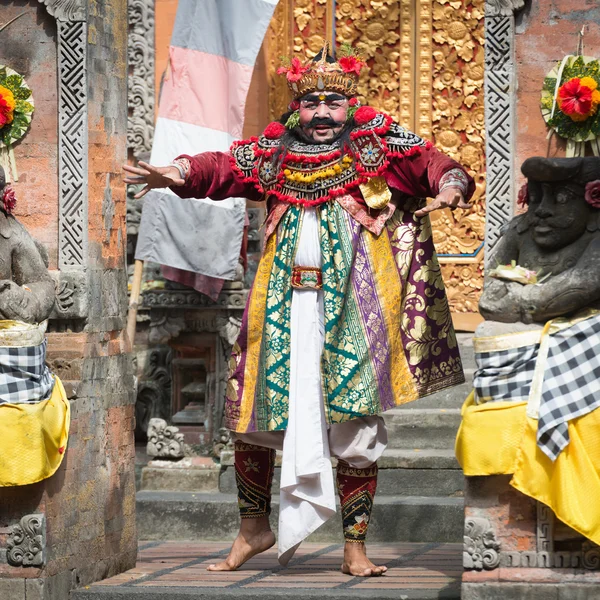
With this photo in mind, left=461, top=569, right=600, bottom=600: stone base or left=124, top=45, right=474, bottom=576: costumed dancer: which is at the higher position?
left=124, top=45, right=474, bottom=576: costumed dancer

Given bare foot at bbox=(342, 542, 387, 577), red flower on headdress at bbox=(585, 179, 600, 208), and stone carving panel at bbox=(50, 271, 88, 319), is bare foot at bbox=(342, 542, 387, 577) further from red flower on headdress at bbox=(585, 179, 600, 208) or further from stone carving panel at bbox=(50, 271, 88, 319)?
red flower on headdress at bbox=(585, 179, 600, 208)

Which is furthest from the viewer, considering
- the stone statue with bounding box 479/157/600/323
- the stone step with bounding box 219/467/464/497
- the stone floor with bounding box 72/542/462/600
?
the stone step with bounding box 219/467/464/497

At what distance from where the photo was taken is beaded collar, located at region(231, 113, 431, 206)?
298 inches

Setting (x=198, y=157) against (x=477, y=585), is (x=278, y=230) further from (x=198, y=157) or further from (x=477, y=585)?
(x=477, y=585)

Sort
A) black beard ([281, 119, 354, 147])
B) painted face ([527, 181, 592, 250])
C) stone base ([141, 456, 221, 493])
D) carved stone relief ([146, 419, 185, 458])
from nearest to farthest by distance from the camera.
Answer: painted face ([527, 181, 592, 250]) < black beard ([281, 119, 354, 147]) < stone base ([141, 456, 221, 493]) < carved stone relief ([146, 419, 185, 458])

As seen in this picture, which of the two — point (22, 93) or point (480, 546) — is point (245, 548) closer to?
point (480, 546)

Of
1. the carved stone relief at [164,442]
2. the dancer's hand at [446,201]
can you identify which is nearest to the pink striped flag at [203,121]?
the carved stone relief at [164,442]

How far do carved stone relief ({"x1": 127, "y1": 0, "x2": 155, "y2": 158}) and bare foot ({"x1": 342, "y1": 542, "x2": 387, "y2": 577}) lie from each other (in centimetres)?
351

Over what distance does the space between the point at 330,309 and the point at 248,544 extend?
1.12 meters

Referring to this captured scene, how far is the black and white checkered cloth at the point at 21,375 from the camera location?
7215 mm

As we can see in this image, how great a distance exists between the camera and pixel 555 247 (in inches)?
272

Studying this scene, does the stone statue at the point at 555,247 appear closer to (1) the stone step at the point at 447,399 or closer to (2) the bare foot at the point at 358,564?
(2) the bare foot at the point at 358,564

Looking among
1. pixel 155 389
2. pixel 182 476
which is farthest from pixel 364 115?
pixel 155 389

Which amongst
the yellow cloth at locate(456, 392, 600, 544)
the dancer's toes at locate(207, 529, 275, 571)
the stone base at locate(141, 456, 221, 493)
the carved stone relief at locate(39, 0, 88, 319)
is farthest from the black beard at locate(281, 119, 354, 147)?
the stone base at locate(141, 456, 221, 493)
